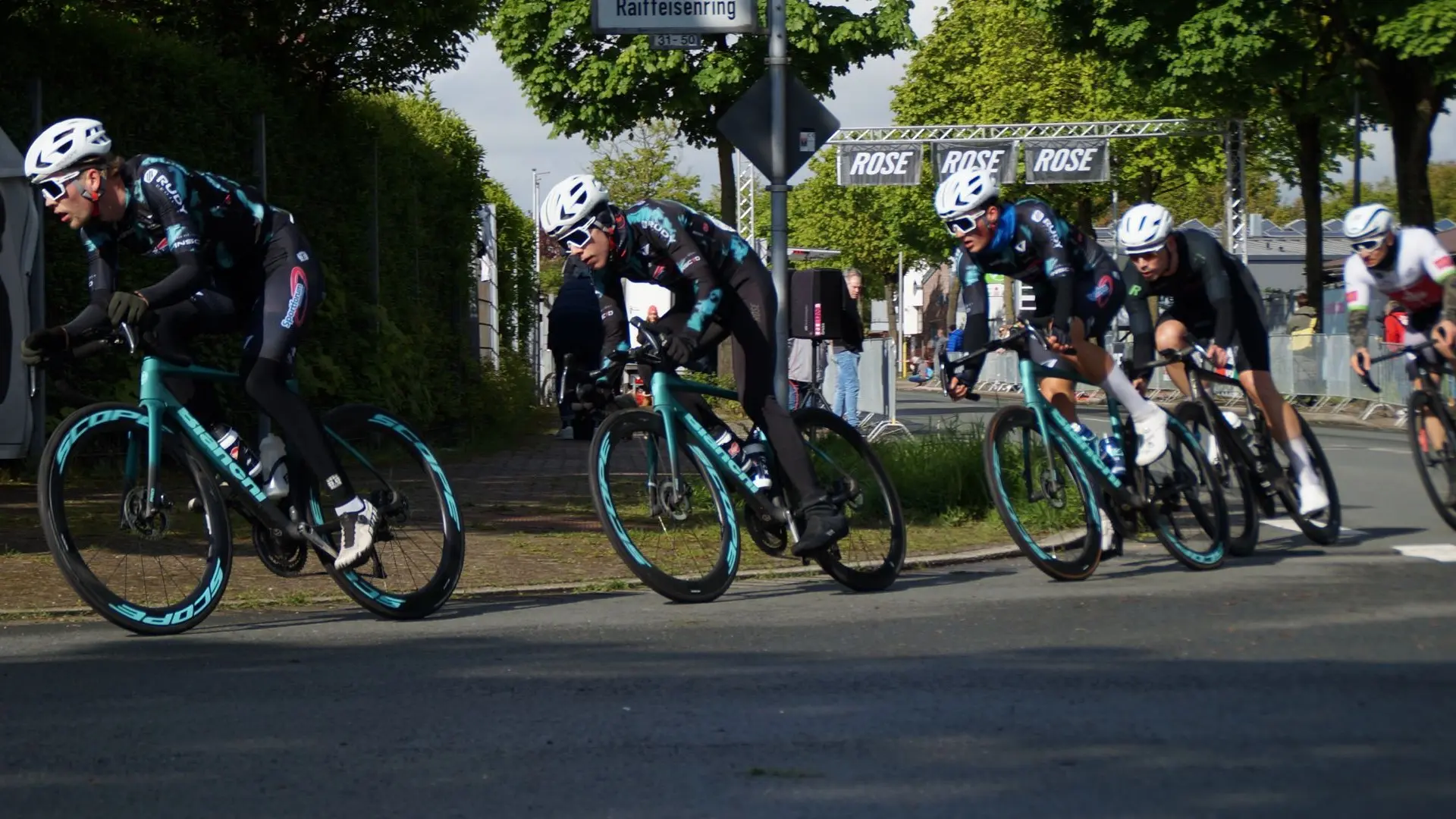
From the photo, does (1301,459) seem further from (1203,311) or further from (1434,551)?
(1203,311)

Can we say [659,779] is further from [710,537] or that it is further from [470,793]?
[710,537]

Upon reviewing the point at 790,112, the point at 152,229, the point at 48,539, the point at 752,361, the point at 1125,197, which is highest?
the point at 1125,197

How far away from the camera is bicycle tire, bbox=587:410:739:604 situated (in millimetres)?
7395

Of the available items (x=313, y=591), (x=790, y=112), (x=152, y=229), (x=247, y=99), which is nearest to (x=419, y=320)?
(x=247, y=99)

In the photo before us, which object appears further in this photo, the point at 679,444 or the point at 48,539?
the point at 679,444

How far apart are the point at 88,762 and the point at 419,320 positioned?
13631mm

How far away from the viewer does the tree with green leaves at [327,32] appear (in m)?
14.9

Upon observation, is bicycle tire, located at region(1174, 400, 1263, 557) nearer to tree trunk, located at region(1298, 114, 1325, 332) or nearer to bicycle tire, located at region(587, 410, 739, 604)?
bicycle tire, located at region(587, 410, 739, 604)

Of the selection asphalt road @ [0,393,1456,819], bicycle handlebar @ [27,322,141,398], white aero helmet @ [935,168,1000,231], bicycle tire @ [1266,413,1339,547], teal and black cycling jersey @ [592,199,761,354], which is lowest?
asphalt road @ [0,393,1456,819]

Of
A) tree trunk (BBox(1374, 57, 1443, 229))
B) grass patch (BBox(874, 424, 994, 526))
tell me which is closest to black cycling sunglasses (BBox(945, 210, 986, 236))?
grass patch (BBox(874, 424, 994, 526))

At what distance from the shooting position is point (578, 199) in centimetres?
746

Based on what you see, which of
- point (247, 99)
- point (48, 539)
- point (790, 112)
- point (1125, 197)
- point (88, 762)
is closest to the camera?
point (88, 762)

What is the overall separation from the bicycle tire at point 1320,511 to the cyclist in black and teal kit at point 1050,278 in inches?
47.7

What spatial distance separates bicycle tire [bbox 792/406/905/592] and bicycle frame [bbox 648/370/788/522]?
33 cm
